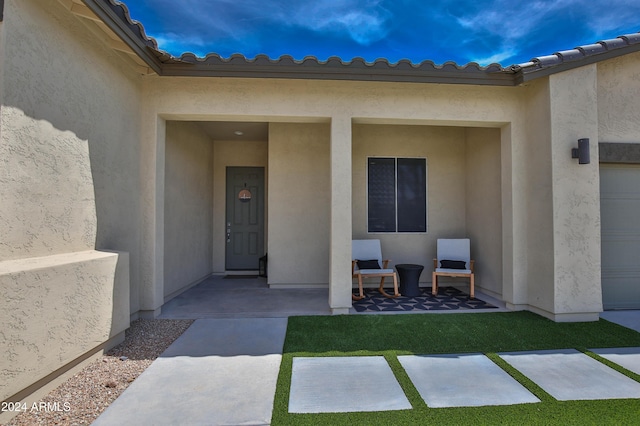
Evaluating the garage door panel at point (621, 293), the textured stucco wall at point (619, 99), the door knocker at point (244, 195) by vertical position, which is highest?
the textured stucco wall at point (619, 99)

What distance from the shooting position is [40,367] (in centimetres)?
259

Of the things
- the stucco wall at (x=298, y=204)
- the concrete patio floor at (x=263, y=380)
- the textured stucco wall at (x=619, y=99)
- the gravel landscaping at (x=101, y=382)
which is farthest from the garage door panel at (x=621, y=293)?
the gravel landscaping at (x=101, y=382)

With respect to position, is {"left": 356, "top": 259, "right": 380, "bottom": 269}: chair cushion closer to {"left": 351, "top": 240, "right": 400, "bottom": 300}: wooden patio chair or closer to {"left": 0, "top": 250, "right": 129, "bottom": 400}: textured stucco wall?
{"left": 351, "top": 240, "right": 400, "bottom": 300}: wooden patio chair

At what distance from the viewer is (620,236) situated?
17.2 ft

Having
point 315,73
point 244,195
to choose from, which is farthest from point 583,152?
point 244,195

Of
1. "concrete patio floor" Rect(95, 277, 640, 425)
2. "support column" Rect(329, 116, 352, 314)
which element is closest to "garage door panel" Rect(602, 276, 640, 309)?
"concrete patio floor" Rect(95, 277, 640, 425)

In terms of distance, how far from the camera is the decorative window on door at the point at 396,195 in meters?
7.03

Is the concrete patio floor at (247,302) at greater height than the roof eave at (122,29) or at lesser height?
lesser

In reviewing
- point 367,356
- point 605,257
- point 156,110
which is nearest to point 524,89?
point 605,257

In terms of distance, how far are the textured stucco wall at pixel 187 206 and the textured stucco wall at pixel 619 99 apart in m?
7.31

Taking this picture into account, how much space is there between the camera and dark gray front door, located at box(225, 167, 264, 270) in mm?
8547

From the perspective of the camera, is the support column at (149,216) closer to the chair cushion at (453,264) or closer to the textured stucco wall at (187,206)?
the textured stucco wall at (187,206)

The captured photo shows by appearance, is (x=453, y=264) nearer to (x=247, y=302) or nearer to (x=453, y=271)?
(x=453, y=271)

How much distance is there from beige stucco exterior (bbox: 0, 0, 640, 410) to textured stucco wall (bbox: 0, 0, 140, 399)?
2 centimetres
